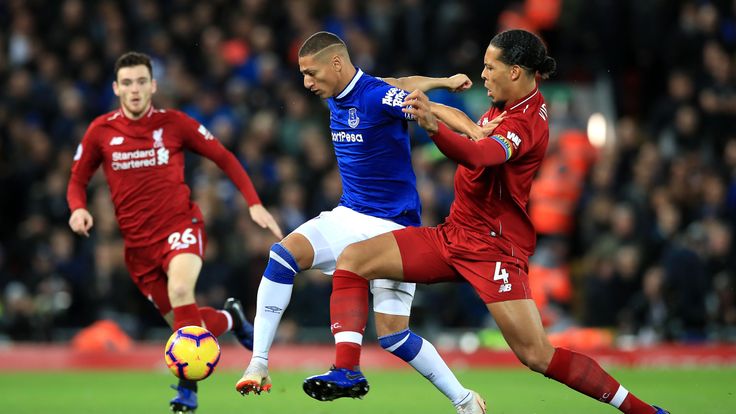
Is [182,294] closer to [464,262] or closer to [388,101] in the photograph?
[388,101]

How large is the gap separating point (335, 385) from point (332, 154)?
32.6ft

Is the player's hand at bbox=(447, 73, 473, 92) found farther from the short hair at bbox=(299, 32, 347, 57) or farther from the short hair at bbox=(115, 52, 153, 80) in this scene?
the short hair at bbox=(115, 52, 153, 80)

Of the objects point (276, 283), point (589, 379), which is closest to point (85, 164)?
point (276, 283)

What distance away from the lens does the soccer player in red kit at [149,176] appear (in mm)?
9703

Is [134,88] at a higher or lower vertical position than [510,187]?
higher

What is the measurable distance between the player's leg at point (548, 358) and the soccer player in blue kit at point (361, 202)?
0.78 m

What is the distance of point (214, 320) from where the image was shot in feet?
32.0

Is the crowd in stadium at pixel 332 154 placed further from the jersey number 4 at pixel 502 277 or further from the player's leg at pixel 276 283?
the jersey number 4 at pixel 502 277

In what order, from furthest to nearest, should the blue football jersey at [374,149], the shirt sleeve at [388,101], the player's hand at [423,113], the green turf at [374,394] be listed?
the green turf at [374,394] < the blue football jersey at [374,149] < the shirt sleeve at [388,101] < the player's hand at [423,113]

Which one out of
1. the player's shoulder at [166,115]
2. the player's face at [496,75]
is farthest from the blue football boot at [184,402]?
the player's face at [496,75]

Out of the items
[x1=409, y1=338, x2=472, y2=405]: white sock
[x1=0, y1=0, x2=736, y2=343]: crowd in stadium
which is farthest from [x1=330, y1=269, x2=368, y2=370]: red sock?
[x1=0, y1=0, x2=736, y2=343]: crowd in stadium

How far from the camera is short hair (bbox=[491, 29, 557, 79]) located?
7.98 meters

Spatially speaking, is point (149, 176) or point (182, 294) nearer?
point (182, 294)

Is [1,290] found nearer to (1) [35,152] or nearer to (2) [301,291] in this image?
(1) [35,152]
